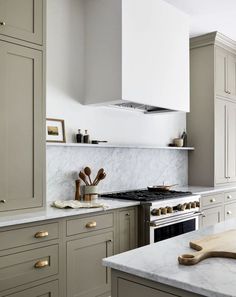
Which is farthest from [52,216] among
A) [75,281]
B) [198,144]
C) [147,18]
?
[198,144]

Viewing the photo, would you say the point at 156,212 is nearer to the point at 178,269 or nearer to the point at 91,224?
the point at 91,224

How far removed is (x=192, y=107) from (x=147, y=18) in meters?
1.85

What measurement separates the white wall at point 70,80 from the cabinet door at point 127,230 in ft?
3.12

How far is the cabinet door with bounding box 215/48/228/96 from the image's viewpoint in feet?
16.1

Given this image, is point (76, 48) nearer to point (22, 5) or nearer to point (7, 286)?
point (22, 5)

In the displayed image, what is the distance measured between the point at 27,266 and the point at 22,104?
45.0 inches

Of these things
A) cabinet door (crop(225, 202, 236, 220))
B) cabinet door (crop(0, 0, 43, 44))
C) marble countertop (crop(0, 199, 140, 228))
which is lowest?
cabinet door (crop(225, 202, 236, 220))

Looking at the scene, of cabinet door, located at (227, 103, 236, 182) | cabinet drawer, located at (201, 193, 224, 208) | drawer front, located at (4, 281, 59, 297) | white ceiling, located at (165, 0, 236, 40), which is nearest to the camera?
drawer front, located at (4, 281, 59, 297)

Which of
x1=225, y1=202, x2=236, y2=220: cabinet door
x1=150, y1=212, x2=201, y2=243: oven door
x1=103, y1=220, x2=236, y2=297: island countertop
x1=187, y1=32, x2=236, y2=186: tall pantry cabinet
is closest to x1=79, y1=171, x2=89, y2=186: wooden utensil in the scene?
x1=150, y1=212, x2=201, y2=243: oven door

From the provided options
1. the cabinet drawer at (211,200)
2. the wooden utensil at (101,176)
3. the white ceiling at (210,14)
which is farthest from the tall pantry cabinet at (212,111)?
the wooden utensil at (101,176)

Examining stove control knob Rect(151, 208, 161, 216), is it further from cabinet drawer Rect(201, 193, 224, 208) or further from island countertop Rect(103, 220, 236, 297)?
island countertop Rect(103, 220, 236, 297)

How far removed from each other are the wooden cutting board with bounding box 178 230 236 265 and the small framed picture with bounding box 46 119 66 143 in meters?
2.00

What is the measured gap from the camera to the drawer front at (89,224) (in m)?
2.70

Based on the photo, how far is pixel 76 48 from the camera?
3615mm
